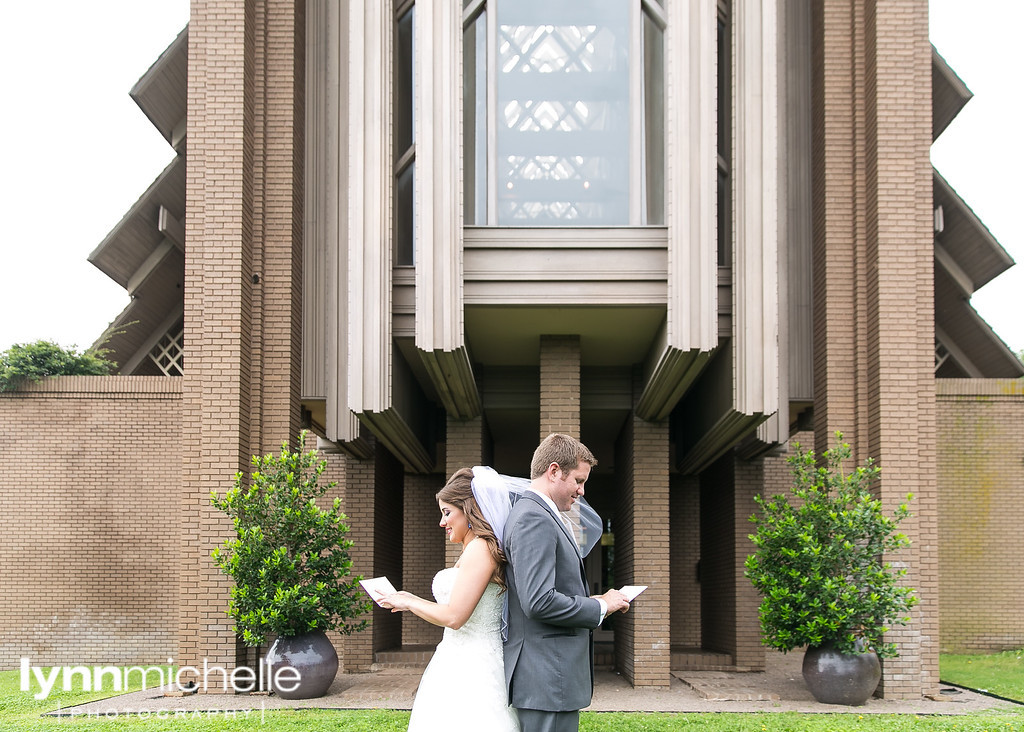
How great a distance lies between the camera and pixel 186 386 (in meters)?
12.5

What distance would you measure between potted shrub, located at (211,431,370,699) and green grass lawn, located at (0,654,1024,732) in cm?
84

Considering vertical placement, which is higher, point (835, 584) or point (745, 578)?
point (835, 584)

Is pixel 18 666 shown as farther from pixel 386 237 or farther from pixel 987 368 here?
pixel 987 368

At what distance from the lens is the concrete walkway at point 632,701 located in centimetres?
1055

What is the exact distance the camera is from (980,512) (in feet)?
60.8

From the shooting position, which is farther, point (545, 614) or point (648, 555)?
point (648, 555)

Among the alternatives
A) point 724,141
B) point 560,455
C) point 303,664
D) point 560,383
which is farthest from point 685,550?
point 560,455

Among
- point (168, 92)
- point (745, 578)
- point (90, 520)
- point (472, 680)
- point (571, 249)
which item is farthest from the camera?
point (168, 92)

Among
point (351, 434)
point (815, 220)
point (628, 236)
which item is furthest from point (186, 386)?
point (815, 220)

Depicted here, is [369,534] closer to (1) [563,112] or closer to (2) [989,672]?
(1) [563,112]

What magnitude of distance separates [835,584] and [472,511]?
776 centimetres

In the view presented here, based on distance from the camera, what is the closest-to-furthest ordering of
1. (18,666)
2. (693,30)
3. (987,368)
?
(693,30), (18,666), (987,368)

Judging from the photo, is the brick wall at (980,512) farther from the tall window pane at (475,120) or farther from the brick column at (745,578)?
the tall window pane at (475,120)

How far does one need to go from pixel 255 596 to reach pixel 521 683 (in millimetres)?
7604
